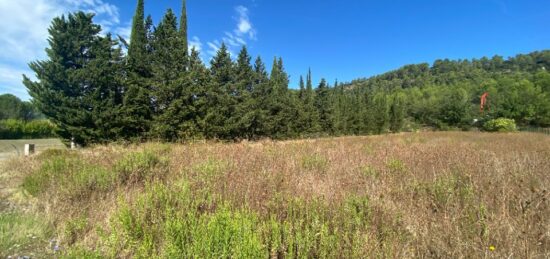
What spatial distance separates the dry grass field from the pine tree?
503 inches

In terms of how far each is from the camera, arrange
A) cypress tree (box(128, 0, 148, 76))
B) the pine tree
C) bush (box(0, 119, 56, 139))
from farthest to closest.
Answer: bush (box(0, 119, 56, 139))
cypress tree (box(128, 0, 148, 76))
the pine tree

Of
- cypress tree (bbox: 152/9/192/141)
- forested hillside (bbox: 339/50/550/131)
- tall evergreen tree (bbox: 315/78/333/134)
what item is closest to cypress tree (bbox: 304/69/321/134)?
tall evergreen tree (bbox: 315/78/333/134)

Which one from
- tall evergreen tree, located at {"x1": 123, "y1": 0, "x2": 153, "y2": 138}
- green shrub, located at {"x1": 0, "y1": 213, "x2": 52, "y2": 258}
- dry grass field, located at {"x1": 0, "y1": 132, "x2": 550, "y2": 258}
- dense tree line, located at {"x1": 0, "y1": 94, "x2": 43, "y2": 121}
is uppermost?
dense tree line, located at {"x1": 0, "y1": 94, "x2": 43, "y2": 121}

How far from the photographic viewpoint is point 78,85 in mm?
16547

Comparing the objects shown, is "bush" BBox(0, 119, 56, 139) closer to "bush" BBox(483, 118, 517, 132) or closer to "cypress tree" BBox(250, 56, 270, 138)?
"cypress tree" BBox(250, 56, 270, 138)

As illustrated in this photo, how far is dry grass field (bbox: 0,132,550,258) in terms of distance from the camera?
7.20ft

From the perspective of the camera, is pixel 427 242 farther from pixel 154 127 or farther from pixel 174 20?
pixel 174 20

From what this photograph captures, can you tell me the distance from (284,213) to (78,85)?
18.8 metres

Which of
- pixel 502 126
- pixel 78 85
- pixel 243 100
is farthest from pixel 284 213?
pixel 502 126

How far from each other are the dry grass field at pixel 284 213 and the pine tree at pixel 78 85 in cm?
1277

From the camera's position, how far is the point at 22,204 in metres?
4.25

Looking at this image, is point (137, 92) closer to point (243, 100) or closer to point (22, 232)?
point (243, 100)

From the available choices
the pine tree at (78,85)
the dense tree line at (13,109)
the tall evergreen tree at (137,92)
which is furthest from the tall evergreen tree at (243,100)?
the dense tree line at (13,109)

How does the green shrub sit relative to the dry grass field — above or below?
below
